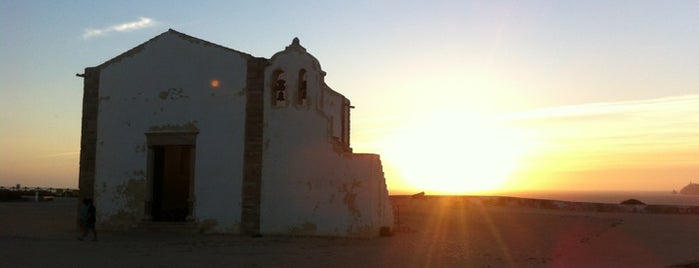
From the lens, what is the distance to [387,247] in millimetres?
18094

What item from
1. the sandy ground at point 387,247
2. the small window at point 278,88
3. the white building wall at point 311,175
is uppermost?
the small window at point 278,88

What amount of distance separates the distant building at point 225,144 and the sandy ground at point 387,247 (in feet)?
3.51

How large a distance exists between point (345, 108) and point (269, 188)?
7.38 meters

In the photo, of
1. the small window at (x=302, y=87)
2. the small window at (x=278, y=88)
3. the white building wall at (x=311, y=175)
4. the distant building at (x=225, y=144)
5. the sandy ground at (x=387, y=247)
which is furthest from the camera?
the small window at (x=278, y=88)

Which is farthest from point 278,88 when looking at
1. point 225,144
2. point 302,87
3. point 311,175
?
point 311,175

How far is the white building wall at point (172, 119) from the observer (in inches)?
856

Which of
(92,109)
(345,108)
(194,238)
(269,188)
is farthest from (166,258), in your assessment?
(345,108)

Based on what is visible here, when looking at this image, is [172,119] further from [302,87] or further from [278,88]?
[302,87]

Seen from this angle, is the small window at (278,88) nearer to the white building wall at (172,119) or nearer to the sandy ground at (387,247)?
the white building wall at (172,119)

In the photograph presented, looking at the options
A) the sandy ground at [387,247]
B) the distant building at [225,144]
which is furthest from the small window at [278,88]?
the sandy ground at [387,247]

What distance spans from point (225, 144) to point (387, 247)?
22.3ft

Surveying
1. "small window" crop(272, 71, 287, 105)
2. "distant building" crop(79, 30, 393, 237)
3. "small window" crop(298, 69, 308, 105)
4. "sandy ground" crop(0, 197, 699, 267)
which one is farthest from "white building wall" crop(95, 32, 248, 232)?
"small window" crop(298, 69, 308, 105)

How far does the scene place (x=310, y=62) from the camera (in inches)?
846

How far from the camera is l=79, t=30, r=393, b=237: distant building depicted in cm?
2097
